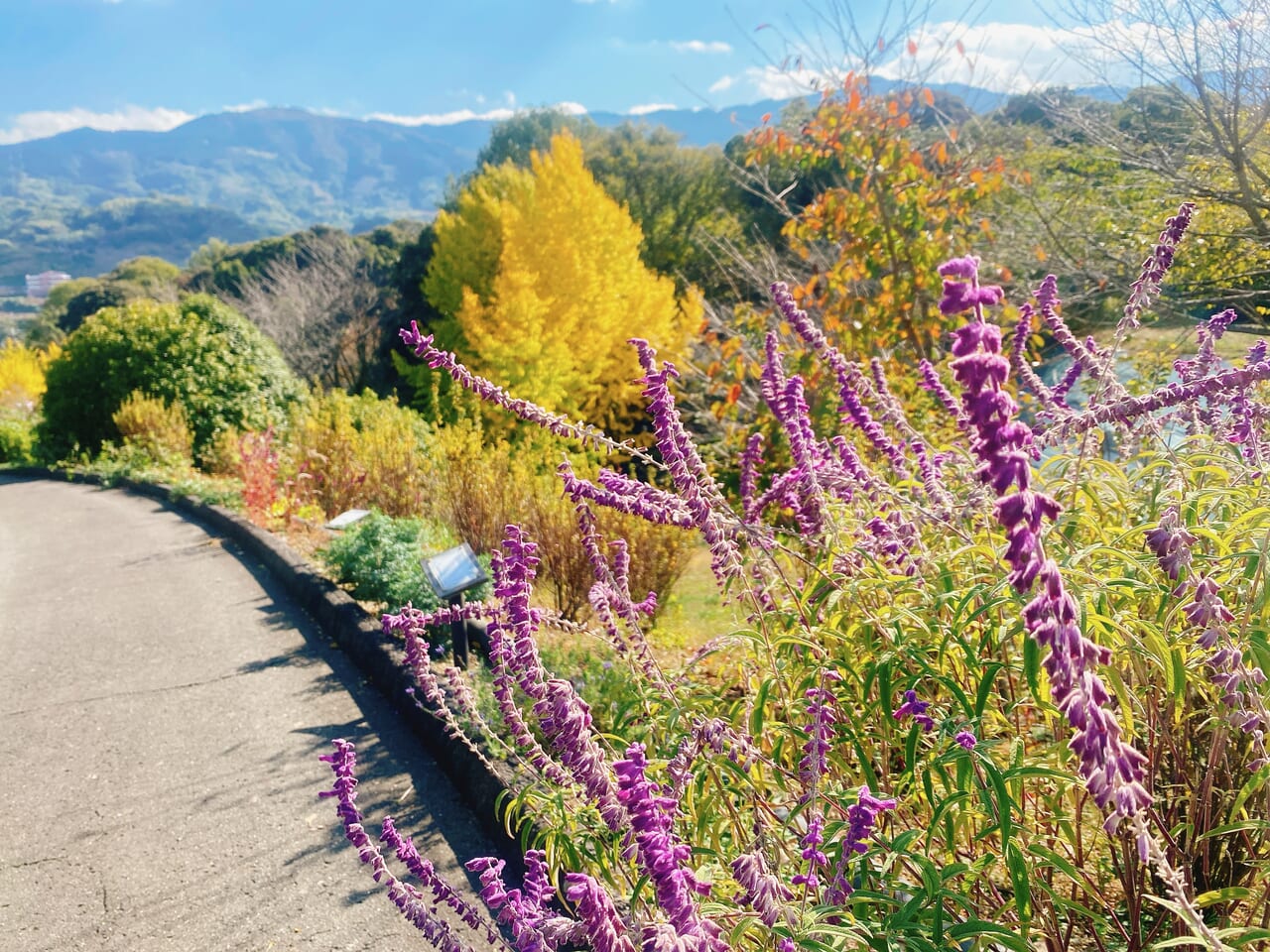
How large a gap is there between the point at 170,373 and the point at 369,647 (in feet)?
39.6

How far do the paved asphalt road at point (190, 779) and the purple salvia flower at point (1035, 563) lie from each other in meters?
2.73

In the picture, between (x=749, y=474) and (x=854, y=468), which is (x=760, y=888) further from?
(x=749, y=474)

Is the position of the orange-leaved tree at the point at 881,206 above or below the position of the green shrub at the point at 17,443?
above

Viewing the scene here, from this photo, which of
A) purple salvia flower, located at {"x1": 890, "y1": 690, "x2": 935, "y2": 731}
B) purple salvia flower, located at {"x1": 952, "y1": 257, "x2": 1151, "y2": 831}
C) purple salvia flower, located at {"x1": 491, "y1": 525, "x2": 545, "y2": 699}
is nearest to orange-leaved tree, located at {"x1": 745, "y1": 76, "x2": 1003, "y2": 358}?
purple salvia flower, located at {"x1": 890, "y1": 690, "x2": 935, "y2": 731}

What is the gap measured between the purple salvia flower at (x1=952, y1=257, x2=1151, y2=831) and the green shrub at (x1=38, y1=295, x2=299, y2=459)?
14667 mm

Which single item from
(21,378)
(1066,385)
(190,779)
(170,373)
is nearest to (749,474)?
(1066,385)

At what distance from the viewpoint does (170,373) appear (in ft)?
49.1

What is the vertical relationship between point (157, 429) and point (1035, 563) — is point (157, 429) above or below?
below

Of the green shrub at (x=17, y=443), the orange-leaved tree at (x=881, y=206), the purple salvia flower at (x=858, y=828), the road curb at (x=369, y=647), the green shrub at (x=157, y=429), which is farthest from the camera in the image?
the green shrub at (x=17, y=443)

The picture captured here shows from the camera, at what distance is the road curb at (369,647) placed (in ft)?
11.9

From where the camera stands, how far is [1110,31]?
20.5ft

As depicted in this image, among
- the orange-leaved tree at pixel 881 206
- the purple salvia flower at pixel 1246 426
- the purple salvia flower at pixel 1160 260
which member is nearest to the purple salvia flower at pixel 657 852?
the purple salvia flower at pixel 1160 260

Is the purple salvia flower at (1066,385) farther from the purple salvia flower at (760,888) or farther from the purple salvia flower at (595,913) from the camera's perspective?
the purple salvia flower at (595,913)

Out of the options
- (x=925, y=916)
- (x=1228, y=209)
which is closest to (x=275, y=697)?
(x=925, y=916)
